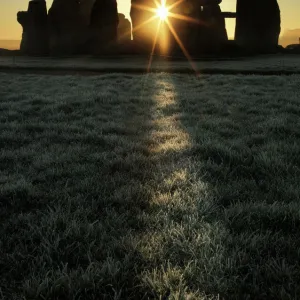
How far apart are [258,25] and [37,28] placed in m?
32.8

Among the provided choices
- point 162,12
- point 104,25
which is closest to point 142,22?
point 162,12

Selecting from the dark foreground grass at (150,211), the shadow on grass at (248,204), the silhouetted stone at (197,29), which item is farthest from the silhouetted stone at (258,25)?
the dark foreground grass at (150,211)

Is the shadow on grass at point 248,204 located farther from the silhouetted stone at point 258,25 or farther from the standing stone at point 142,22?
the standing stone at point 142,22

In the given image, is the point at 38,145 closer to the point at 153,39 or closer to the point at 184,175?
the point at 184,175

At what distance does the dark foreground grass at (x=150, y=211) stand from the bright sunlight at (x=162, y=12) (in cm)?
4503

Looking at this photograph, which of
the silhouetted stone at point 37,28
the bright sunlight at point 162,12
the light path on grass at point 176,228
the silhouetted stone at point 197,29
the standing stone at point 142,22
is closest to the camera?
the light path on grass at point 176,228

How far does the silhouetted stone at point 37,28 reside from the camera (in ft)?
177

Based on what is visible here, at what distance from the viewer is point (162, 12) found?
49594 mm

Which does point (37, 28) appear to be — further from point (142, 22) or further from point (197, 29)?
point (197, 29)

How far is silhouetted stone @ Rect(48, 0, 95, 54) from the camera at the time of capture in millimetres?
50406

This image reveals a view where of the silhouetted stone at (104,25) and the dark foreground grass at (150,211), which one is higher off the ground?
the silhouetted stone at (104,25)

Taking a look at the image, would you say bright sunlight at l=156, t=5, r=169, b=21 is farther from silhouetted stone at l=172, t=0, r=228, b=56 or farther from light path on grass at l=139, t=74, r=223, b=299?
light path on grass at l=139, t=74, r=223, b=299

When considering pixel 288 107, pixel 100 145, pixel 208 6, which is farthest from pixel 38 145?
pixel 208 6

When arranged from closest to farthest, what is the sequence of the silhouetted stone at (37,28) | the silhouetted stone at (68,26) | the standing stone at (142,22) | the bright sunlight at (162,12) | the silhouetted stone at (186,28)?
the silhouetted stone at (186,28) < the standing stone at (142,22) < the bright sunlight at (162,12) < the silhouetted stone at (68,26) < the silhouetted stone at (37,28)
